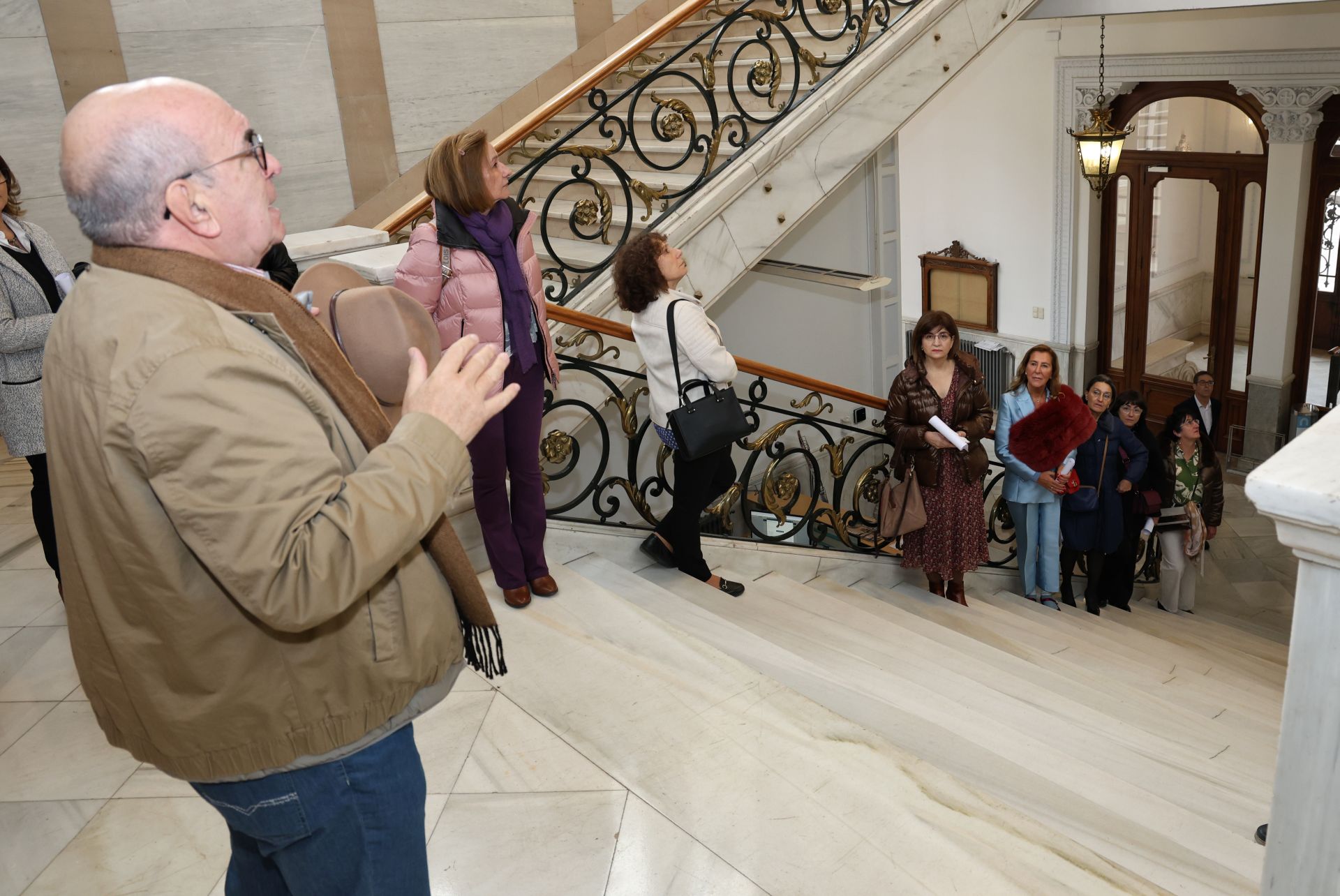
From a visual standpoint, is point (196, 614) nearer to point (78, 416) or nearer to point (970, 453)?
point (78, 416)

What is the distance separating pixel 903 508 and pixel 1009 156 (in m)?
8.02

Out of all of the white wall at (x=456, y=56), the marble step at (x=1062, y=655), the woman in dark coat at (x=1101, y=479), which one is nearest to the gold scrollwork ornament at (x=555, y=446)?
the marble step at (x=1062, y=655)

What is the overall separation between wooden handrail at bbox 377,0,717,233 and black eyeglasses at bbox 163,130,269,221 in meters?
3.56

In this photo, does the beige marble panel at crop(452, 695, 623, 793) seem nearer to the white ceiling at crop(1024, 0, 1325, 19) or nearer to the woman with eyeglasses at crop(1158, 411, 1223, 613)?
the woman with eyeglasses at crop(1158, 411, 1223, 613)

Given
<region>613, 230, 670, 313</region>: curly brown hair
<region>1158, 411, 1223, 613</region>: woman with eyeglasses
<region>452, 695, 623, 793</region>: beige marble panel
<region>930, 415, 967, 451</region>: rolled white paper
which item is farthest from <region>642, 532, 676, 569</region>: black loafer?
<region>1158, 411, 1223, 613</region>: woman with eyeglasses

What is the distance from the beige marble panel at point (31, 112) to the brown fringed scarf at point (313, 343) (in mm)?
5795

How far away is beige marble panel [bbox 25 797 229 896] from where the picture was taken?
244 centimetres

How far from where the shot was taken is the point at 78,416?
51.5 inches

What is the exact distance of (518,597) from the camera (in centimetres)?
371

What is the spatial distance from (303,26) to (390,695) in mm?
6694

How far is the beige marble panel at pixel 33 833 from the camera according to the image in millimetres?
2520

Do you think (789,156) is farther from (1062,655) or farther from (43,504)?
(43,504)

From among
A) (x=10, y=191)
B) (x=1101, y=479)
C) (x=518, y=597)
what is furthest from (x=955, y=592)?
(x=10, y=191)

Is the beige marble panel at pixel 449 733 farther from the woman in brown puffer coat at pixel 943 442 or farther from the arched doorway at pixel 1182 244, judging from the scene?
the arched doorway at pixel 1182 244
